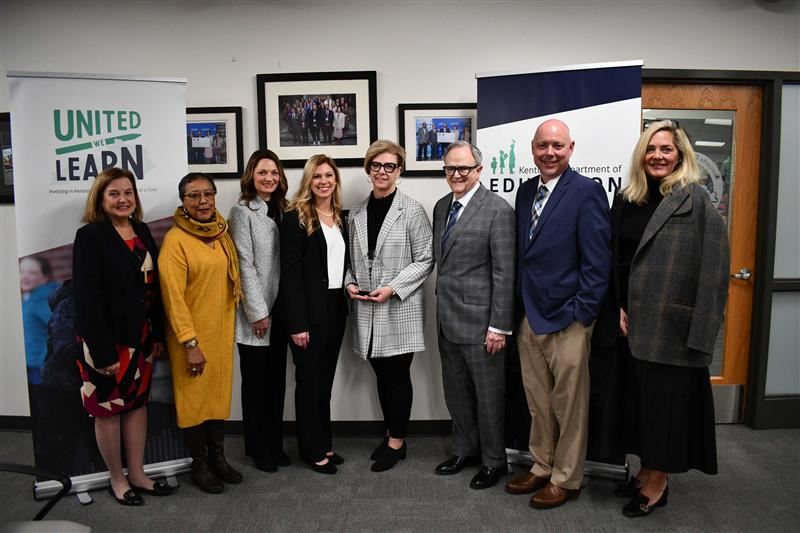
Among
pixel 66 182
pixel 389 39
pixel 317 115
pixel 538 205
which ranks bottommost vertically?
pixel 538 205

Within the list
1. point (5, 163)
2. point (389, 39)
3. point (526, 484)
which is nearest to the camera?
point (526, 484)

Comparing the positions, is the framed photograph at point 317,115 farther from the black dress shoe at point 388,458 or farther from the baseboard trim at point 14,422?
the baseboard trim at point 14,422

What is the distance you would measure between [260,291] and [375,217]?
0.64 meters

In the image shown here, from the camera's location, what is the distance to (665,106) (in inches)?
113

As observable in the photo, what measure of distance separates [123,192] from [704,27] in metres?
3.07

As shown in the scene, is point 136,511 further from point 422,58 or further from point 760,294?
point 760,294

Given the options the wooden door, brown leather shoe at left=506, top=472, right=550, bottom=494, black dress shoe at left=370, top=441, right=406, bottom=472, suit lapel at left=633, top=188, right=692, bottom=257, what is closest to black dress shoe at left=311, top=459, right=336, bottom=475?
black dress shoe at left=370, top=441, right=406, bottom=472

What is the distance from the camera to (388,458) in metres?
2.53

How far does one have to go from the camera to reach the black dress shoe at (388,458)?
2.49 metres

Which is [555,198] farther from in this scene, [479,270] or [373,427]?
[373,427]

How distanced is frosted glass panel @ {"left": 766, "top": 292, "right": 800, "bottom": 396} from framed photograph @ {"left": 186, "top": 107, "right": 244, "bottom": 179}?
3269 mm

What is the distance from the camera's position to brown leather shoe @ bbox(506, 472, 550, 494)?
2.24 m

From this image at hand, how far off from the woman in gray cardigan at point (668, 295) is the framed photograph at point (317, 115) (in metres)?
1.43

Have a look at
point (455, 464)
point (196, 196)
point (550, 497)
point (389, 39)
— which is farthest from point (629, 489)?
point (389, 39)
